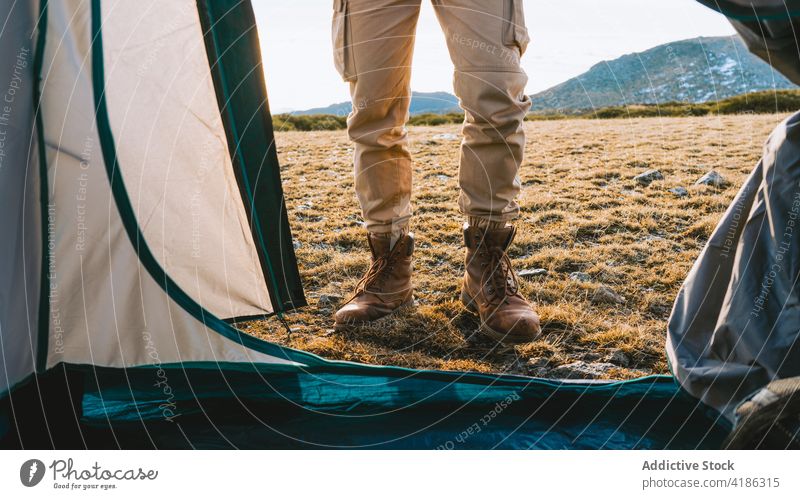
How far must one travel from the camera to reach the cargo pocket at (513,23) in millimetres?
2247

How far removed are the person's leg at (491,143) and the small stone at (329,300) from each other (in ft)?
1.96

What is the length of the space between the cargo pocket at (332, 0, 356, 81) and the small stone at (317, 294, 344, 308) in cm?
96

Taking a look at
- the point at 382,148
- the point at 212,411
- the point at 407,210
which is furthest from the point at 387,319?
the point at 212,411

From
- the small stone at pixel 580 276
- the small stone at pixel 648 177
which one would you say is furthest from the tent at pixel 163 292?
the small stone at pixel 648 177

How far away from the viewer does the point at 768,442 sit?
153 cm

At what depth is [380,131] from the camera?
99.4 inches

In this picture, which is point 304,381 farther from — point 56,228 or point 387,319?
point 56,228

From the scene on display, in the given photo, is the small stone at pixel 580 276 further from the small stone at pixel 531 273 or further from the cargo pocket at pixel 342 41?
the cargo pocket at pixel 342 41

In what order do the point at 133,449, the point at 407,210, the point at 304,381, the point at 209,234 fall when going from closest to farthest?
the point at 133,449, the point at 304,381, the point at 209,234, the point at 407,210

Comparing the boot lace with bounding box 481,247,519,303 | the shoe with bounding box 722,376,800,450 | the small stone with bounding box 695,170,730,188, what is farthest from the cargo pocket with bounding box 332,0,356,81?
the small stone with bounding box 695,170,730,188

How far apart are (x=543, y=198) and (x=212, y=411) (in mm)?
3206

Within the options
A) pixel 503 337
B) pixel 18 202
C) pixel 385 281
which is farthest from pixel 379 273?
pixel 18 202

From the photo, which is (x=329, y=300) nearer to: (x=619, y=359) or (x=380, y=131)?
(x=380, y=131)

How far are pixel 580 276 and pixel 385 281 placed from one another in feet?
3.29
